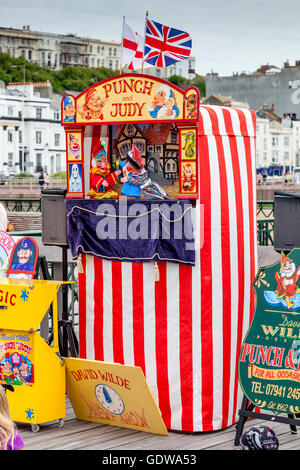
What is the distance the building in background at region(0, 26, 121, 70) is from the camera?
153625mm

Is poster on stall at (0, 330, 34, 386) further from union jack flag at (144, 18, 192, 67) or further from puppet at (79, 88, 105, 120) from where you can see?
union jack flag at (144, 18, 192, 67)

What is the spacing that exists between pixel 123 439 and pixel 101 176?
183 centimetres

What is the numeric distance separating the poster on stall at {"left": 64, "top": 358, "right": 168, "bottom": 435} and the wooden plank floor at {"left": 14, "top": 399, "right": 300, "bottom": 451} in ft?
0.21

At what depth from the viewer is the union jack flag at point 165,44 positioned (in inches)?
224

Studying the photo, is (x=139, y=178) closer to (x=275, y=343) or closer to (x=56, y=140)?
Result: (x=275, y=343)

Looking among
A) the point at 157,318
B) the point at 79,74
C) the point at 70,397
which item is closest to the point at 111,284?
the point at 157,318

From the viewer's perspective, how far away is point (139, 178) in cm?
580

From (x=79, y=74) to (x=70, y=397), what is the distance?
12960 centimetres

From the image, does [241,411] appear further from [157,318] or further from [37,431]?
[37,431]

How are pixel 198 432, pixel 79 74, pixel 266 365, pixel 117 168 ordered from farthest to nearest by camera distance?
pixel 79 74 < pixel 117 168 < pixel 198 432 < pixel 266 365

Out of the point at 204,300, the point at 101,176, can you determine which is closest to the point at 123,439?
the point at 204,300

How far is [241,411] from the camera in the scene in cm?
518

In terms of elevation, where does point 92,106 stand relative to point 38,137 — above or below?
below

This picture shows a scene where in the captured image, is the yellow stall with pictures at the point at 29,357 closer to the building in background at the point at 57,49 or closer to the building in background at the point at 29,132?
the building in background at the point at 29,132
